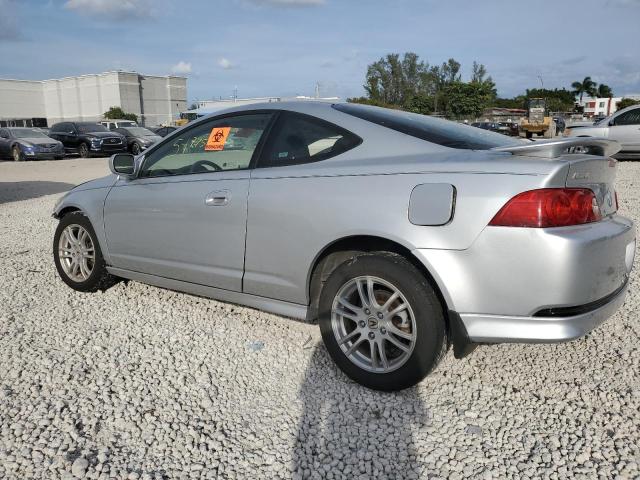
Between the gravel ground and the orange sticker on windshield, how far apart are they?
124 centimetres

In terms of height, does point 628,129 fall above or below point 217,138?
below

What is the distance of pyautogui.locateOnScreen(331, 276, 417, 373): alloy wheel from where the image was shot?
269cm

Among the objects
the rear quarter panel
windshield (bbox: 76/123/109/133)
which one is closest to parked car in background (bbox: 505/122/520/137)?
windshield (bbox: 76/123/109/133)

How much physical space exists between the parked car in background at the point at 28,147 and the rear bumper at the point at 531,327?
21495mm

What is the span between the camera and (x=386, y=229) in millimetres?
2596

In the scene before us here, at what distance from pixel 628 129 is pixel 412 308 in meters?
14.2

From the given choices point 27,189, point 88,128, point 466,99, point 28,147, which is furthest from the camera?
point 466,99

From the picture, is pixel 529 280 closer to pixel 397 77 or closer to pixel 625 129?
pixel 625 129

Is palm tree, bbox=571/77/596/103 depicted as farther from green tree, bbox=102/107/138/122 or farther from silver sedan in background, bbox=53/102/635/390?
silver sedan in background, bbox=53/102/635/390

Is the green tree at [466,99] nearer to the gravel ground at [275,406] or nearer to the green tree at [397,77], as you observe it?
the green tree at [397,77]

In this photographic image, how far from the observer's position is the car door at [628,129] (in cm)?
1389

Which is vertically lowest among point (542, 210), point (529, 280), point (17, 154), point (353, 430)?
point (17, 154)

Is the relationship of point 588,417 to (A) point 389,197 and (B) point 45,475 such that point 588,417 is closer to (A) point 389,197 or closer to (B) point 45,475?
(A) point 389,197

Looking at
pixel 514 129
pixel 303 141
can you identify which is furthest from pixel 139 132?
pixel 514 129
